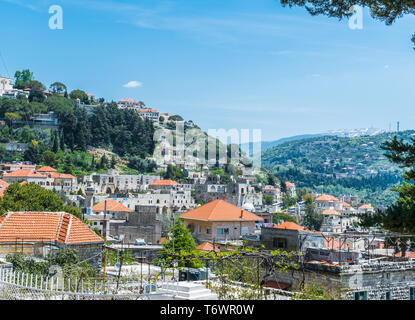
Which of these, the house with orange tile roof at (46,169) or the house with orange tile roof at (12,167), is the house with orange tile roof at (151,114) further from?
the house with orange tile roof at (12,167)

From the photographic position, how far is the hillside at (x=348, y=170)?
478 feet

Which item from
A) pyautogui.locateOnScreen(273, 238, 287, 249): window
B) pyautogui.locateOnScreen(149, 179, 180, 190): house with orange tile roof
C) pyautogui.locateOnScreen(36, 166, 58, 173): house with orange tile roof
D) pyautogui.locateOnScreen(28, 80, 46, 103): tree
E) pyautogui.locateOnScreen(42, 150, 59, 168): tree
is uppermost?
pyautogui.locateOnScreen(28, 80, 46, 103): tree

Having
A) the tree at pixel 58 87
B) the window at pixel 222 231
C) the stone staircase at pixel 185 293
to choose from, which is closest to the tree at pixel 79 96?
the tree at pixel 58 87

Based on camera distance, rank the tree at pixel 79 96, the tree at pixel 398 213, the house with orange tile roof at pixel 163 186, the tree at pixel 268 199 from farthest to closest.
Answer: the tree at pixel 79 96 < the tree at pixel 268 199 < the house with orange tile roof at pixel 163 186 < the tree at pixel 398 213

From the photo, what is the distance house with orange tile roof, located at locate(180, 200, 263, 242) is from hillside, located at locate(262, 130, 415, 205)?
10280 centimetres

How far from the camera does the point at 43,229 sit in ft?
40.9

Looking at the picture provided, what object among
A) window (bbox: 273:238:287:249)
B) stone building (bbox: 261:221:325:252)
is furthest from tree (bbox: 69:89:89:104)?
window (bbox: 273:238:287:249)

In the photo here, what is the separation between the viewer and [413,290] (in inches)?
416

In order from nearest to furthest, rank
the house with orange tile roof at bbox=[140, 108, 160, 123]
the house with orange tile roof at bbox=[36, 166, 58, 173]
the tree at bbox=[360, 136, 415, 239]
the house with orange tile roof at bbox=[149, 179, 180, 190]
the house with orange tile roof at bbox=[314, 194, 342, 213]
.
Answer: the tree at bbox=[360, 136, 415, 239] < the house with orange tile roof at bbox=[36, 166, 58, 173] < the house with orange tile roof at bbox=[149, 179, 180, 190] < the house with orange tile roof at bbox=[314, 194, 342, 213] < the house with orange tile roof at bbox=[140, 108, 160, 123]

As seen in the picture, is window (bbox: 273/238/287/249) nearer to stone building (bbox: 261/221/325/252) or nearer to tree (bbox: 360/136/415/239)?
stone building (bbox: 261/221/325/252)

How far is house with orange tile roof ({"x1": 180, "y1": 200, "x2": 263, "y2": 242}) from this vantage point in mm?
26219

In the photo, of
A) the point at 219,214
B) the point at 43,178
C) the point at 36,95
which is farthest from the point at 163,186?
the point at 219,214

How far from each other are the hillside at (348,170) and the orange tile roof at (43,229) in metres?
119

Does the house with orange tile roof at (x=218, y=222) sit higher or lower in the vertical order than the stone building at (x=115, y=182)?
lower
